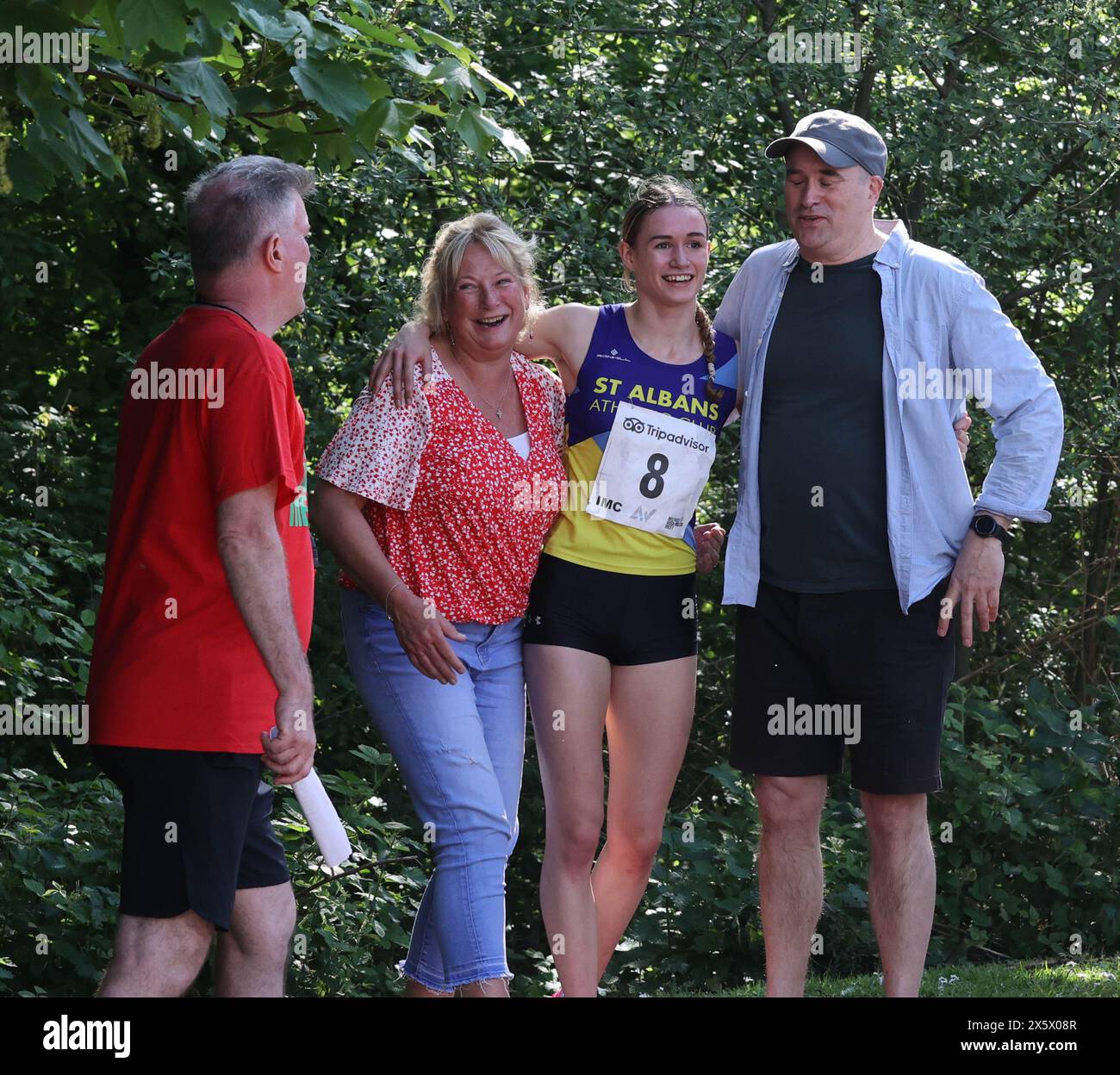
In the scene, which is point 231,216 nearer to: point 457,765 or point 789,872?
point 457,765

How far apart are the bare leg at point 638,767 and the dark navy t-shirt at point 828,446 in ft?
1.43

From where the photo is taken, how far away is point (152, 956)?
307 centimetres

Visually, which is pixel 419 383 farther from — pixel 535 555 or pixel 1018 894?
pixel 1018 894

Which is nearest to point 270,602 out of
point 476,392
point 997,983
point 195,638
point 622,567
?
point 195,638

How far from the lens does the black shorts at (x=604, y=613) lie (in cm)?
404

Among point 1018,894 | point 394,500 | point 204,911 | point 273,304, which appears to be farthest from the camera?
point 1018,894

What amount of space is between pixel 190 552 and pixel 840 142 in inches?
83.6

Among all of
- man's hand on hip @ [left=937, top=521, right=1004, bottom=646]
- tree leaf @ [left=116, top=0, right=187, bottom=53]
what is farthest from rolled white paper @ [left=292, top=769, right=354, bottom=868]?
tree leaf @ [left=116, top=0, right=187, bottom=53]

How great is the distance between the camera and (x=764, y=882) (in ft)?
13.9

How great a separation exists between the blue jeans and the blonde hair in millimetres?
806

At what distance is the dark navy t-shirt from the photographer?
Result: 13.4 feet

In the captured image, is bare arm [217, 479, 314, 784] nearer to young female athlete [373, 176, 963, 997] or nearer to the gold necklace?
young female athlete [373, 176, 963, 997]

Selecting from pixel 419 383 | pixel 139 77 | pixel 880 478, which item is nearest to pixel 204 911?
pixel 419 383

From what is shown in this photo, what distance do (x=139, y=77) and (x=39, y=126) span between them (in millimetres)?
738
